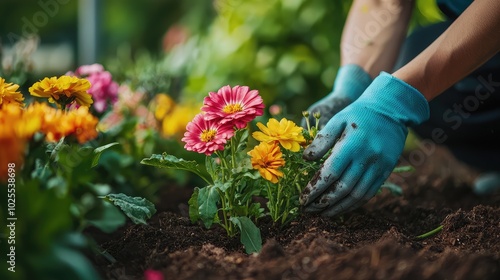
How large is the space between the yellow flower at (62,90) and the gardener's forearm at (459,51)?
2.90ft

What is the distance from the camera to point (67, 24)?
7.08m

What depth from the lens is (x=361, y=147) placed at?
1766mm

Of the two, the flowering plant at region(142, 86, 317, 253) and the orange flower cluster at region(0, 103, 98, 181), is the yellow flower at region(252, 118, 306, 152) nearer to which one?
the flowering plant at region(142, 86, 317, 253)

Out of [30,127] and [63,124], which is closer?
[30,127]

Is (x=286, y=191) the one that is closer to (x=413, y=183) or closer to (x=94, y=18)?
(x=413, y=183)

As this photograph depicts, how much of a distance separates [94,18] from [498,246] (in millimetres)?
3162

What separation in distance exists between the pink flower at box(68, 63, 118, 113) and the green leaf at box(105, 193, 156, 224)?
2.72ft

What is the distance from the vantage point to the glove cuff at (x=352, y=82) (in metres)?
2.32

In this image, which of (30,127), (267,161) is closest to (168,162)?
(267,161)

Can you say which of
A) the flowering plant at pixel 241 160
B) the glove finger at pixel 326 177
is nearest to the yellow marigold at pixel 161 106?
the flowering plant at pixel 241 160

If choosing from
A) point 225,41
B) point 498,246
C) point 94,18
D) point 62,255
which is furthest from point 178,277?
point 94,18

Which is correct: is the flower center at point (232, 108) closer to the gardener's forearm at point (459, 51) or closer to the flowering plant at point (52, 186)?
the flowering plant at point (52, 186)

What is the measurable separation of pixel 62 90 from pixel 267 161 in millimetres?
522

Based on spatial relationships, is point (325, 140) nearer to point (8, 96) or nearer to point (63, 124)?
point (63, 124)
